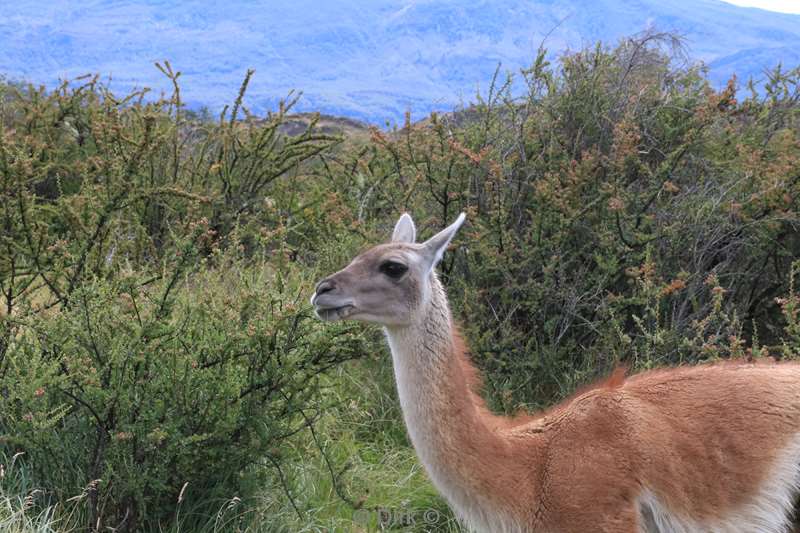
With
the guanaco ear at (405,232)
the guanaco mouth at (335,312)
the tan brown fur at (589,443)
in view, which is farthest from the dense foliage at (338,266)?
the tan brown fur at (589,443)

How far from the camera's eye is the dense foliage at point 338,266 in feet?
14.3

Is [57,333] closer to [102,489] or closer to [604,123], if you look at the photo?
[102,489]

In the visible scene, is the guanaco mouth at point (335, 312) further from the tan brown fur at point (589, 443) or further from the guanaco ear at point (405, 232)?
the guanaco ear at point (405, 232)

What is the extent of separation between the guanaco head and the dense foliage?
512mm

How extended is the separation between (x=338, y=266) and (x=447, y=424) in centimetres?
309

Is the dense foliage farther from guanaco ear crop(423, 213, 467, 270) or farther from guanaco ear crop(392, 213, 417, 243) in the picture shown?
guanaco ear crop(423, 213, 467, 270)

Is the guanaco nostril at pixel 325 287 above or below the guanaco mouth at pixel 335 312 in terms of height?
above

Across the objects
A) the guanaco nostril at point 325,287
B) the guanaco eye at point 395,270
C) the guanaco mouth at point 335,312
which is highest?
the guanaco eye at point 395,270

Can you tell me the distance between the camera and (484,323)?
6230 mm

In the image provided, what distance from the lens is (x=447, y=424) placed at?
367 centimetres

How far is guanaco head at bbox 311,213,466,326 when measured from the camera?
3.76 metres

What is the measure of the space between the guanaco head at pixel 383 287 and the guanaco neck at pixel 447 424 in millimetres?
80

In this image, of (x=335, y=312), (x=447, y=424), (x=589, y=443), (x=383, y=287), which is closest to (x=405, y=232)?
(x=383, y=287)

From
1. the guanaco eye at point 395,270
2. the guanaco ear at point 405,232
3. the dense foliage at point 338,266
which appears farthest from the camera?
the guanaco ear at point 405,232
